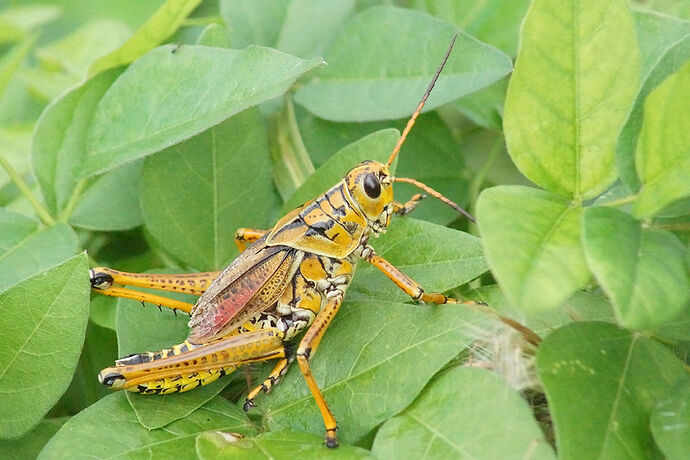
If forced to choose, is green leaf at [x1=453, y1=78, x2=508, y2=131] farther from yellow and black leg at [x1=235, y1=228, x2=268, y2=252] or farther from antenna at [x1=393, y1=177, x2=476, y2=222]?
yellow and black leg at [x1=235, y1=228, x2=268, y2=252]

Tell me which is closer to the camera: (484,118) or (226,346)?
(226,346)

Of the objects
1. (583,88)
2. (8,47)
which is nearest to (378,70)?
(583,88)

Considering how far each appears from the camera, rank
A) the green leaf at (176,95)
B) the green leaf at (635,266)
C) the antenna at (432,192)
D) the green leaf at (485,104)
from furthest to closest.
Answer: the green leaf at (485,104), the antenna at (432,192), the green leaf at (176,95), the green leaf at (635,266)

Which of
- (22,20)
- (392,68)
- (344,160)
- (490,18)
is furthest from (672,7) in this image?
(22,20)

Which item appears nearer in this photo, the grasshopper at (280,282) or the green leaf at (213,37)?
the grasshopper at (280,282)

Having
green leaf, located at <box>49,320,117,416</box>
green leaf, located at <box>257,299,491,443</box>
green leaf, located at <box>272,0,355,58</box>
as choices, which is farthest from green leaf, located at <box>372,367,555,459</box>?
green leaf, located at <box>272,0,355,58</box>

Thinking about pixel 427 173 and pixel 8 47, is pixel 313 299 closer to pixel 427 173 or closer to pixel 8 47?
pixel 427 173

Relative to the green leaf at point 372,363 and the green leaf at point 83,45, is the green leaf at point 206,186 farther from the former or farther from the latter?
the green leaf at point 83,45

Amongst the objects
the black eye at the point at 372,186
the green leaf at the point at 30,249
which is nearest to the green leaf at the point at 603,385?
the black eye at the point at 372,186
